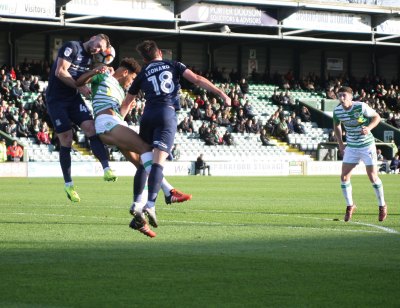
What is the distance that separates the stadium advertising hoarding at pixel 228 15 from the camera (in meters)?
48.5

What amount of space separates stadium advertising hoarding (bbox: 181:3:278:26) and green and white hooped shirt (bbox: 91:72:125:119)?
118 ft

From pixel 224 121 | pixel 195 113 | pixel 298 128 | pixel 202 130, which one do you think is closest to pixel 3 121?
pixel 202 130

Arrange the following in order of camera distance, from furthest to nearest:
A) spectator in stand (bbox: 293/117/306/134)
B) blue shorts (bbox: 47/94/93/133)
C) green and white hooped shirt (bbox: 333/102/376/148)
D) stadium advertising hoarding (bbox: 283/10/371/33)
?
stadium advertising hoarding (bbox: 283/10/371/33) < spectator in stand (bbox: 293/117/306/134) < green and white hooped shirt (bbox: 333/102/376/148) < blue shorts (bbox: 47/94/93/133)

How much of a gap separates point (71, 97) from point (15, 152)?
2383 cm

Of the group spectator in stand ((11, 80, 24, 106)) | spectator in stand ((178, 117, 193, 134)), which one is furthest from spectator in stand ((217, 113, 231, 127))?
spectator in stand ((11, 80, 24, 106))

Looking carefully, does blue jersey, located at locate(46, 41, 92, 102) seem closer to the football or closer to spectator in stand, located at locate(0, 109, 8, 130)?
the football

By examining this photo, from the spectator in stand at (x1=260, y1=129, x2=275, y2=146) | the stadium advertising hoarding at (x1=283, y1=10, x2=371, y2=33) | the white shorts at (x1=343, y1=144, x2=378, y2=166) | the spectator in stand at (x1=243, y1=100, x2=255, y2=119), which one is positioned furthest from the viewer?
the stadium advertising hoarding at (x1=283, y1=10, x2=371, y2=33)

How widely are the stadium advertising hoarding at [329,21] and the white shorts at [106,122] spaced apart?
4060 centimetres

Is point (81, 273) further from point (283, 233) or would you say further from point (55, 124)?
point (55, 124)

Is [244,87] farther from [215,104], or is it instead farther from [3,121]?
[3,121]

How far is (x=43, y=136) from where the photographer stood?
39.9 m

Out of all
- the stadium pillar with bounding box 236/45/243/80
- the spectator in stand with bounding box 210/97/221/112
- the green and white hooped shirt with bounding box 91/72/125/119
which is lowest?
the spectator in stand with bounding box 210/97/221/112

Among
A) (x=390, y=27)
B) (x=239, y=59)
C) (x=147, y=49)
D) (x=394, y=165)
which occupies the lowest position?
(x=394, y=165)

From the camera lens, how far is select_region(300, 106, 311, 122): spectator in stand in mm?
53031
